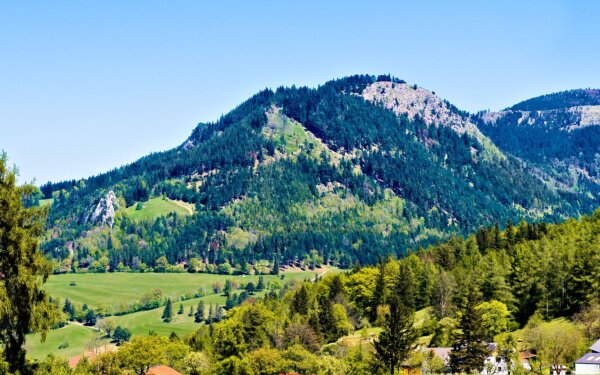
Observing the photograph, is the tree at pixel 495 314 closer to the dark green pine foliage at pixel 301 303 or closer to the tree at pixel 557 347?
the tree at pixel 557 347

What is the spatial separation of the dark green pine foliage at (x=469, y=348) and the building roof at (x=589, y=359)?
12.1 metres

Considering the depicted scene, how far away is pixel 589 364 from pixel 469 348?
15005mm

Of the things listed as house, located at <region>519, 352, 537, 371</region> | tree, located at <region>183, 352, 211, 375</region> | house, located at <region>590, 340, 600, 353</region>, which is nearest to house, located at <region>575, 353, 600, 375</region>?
house, located at <region>590, 340, 600, 353</region>

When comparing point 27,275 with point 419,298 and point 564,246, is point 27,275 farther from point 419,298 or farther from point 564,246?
point 419,298

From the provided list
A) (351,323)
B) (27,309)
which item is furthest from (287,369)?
(27,309)

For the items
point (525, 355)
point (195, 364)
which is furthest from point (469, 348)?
point (195, 364)

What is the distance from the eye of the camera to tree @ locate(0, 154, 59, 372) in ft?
104

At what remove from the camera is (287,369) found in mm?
120188

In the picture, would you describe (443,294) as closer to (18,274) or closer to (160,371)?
(160,371)

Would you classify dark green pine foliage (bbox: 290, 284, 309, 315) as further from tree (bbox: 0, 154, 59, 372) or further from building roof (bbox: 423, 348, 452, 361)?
tree (bbox: 0, 154, 59, 372)

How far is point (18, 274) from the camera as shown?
1244 inches

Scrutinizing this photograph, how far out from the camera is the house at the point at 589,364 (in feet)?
291

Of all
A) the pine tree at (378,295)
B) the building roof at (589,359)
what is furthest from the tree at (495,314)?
the pine tree at (378,295)

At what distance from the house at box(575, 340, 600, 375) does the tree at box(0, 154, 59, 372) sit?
73960mm
